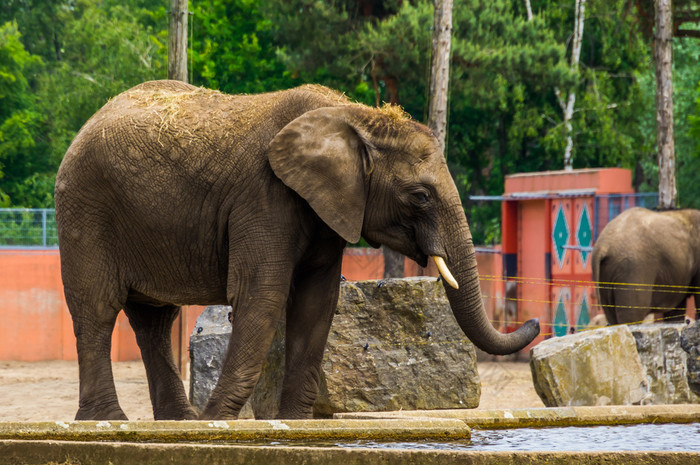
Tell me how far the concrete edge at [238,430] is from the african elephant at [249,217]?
4.10 ft

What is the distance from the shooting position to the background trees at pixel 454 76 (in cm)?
2669

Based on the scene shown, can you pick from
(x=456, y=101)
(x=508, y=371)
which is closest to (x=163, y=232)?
(x=508, y=371)

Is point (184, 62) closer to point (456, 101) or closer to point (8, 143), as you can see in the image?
point (456, 101)

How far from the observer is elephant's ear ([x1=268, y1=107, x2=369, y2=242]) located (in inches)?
281

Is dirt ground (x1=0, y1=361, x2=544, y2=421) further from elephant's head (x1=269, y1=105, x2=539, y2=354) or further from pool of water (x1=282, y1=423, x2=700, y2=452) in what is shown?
pool of water (x1=282, y1=423, x2=700, y2=452)

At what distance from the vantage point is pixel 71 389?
15.5 m

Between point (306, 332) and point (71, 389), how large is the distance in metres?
8.54

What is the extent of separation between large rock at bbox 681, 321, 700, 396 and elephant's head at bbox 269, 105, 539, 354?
14.9ft

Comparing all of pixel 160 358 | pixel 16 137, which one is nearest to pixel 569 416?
pixel 160 358

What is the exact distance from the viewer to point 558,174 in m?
20.5

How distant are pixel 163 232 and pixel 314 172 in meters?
1.07

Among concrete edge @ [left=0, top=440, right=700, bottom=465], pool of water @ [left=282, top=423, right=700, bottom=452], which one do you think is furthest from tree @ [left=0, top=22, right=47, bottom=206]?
concrete edge @ [left=0, top=440, right=700, bottom=465]

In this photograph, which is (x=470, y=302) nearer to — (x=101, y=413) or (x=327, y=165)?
(x=327, y=165)

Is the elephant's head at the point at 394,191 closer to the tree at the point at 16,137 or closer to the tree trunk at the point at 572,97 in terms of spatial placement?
the tree trunk at the point at 572,97
